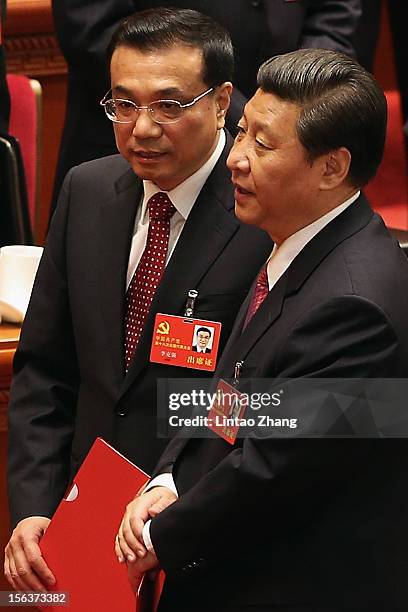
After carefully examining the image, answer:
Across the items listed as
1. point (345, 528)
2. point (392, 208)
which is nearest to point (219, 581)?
point (345, 528)

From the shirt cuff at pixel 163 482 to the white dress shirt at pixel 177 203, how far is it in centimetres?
35

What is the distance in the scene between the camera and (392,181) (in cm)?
366

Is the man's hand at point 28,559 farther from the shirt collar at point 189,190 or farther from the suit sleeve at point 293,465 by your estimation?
the shirt collar at point 189,190

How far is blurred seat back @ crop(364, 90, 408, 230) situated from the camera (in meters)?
3.59

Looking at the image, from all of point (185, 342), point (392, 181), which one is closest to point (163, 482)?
point (185, 342)

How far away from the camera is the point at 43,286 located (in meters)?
2.19

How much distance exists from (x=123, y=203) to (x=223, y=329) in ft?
0.95

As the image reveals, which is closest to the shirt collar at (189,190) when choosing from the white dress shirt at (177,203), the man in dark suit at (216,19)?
the white dress shirt at (177,203)

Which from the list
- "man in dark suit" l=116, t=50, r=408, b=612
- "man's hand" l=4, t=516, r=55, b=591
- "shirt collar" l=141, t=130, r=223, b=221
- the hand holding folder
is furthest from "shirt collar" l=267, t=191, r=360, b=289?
"man's hand" l=4, t=516, r=55, b=591

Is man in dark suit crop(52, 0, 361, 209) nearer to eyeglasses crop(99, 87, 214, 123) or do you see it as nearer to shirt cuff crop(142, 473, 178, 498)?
eyeglasses crop(99, 87, 214, 123)

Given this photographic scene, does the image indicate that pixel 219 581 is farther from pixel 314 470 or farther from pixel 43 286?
pixel 43 286

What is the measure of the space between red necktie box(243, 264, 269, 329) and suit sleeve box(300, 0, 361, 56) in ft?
3.97

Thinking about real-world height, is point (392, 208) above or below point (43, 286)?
below

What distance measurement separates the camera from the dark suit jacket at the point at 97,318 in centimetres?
207
